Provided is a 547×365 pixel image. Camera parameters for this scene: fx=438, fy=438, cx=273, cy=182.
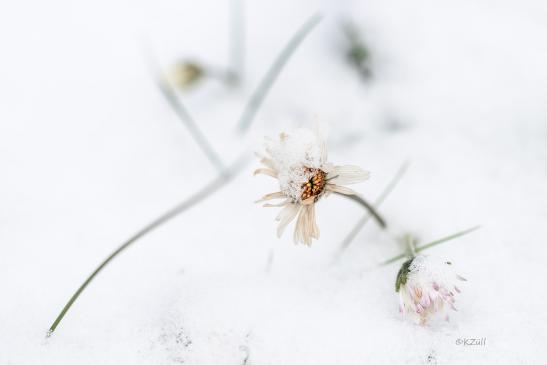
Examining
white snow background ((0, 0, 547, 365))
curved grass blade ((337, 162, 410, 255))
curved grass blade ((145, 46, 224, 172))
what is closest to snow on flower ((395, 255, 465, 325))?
white snow background ((0, 0, 547, 365))

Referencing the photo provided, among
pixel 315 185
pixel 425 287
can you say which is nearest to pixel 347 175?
pixel 315 185

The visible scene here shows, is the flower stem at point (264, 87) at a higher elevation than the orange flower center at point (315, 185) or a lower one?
higher

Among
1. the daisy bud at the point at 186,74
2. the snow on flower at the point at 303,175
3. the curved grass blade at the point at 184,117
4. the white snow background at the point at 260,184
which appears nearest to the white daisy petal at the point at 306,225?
the snow on flower at the point at 303,175

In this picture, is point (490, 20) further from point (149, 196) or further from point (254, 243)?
point (149, 196)

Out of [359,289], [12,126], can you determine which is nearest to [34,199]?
[12,126]

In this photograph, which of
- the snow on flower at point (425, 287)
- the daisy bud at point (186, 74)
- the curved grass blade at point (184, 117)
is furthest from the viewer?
the daisy bud at point (186, 74)

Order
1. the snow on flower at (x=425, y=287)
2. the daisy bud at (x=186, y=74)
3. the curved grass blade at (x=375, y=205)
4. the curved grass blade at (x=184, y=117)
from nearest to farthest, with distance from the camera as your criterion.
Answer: the snow on flower at (x=425, y=287)
the curved grass blade at (x=375, y=205)
the curved grass blade at (x=184, y=117)
the daisy bud at (x=186, y=74)

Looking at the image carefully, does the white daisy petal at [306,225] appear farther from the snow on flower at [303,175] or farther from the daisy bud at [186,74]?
the daisy bud at [186,74]

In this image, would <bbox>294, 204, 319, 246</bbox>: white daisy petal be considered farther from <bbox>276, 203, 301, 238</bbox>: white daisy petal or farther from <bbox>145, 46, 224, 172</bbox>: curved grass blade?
<bbox>145, 46, 224, 172</bbox>: curved grass blade
